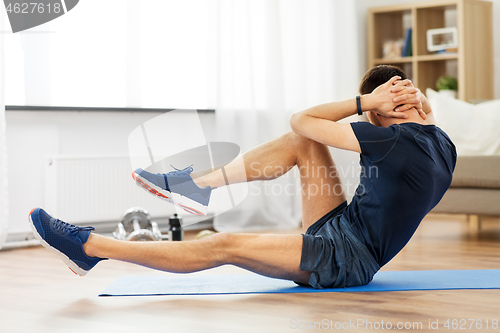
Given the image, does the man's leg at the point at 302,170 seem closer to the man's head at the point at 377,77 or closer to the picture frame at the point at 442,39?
the man's head at the point at 377,77

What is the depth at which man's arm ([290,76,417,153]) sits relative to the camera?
1777mm

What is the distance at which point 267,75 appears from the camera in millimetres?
4117

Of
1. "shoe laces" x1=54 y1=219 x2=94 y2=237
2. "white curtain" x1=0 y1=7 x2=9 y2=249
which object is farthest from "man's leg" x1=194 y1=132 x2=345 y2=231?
"white curtain" x1=0 y1=7 x2=9 y2=249

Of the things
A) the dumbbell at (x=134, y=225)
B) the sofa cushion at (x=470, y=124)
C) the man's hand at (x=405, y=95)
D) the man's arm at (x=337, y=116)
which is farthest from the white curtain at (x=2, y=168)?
the sofa cushion at (x=470, y=124)

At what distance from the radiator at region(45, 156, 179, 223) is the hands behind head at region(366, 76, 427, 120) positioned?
85.1 inches

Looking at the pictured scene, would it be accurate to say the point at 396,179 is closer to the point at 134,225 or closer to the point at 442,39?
the point at 134,225

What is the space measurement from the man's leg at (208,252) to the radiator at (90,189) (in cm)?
175

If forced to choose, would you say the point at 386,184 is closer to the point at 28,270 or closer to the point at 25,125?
the point at 28,270

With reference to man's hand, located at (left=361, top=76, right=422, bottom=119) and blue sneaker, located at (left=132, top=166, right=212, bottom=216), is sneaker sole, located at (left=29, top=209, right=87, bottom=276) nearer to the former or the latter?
blue sneaker, located at (left=132, top=166, right=212, bottom=216)

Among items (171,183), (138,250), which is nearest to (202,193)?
(171,183)

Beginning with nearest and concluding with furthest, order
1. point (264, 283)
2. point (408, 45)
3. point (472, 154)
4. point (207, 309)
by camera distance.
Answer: point (207, 309), point (264, 283), point (472, 154), point (408, 45)

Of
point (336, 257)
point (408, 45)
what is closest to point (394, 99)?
point (336, 257)

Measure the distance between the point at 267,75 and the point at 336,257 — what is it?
97.4 inches

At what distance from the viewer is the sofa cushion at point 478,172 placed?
10.4 feet
